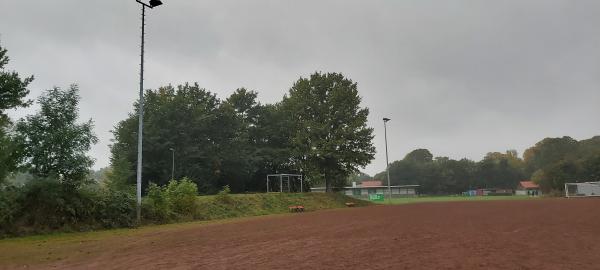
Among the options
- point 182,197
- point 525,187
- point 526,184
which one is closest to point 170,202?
point 182,197

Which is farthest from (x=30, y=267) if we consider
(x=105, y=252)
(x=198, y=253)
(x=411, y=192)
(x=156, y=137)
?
(x=411, y=192)

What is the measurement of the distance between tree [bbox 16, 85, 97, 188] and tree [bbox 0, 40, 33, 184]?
2.11 ft

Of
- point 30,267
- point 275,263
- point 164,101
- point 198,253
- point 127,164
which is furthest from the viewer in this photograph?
point 164,101

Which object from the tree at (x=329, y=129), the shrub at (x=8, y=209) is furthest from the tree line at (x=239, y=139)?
the shrub at (x=8, y=209)

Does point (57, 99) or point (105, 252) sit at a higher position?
point (57, 99)

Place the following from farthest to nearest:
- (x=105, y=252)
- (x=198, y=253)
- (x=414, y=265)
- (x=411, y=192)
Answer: (x=411, y=192) < (x=105, y=252) < (x=198, y=253) < (x=414, y=265)

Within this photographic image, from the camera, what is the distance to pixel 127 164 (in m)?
44.6

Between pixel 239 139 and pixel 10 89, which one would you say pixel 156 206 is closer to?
pixel 10 89

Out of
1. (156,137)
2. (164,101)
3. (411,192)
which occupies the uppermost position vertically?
(164,101)

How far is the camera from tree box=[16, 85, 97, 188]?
66.5ft

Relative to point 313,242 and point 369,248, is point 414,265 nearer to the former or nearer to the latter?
point 369,248

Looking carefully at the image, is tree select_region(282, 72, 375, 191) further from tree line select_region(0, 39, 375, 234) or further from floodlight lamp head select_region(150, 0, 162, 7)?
floodlight lamp head select_region(150, 0, 162, 7)

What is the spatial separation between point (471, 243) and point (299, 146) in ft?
143

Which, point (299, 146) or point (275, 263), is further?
point (299, 146)
